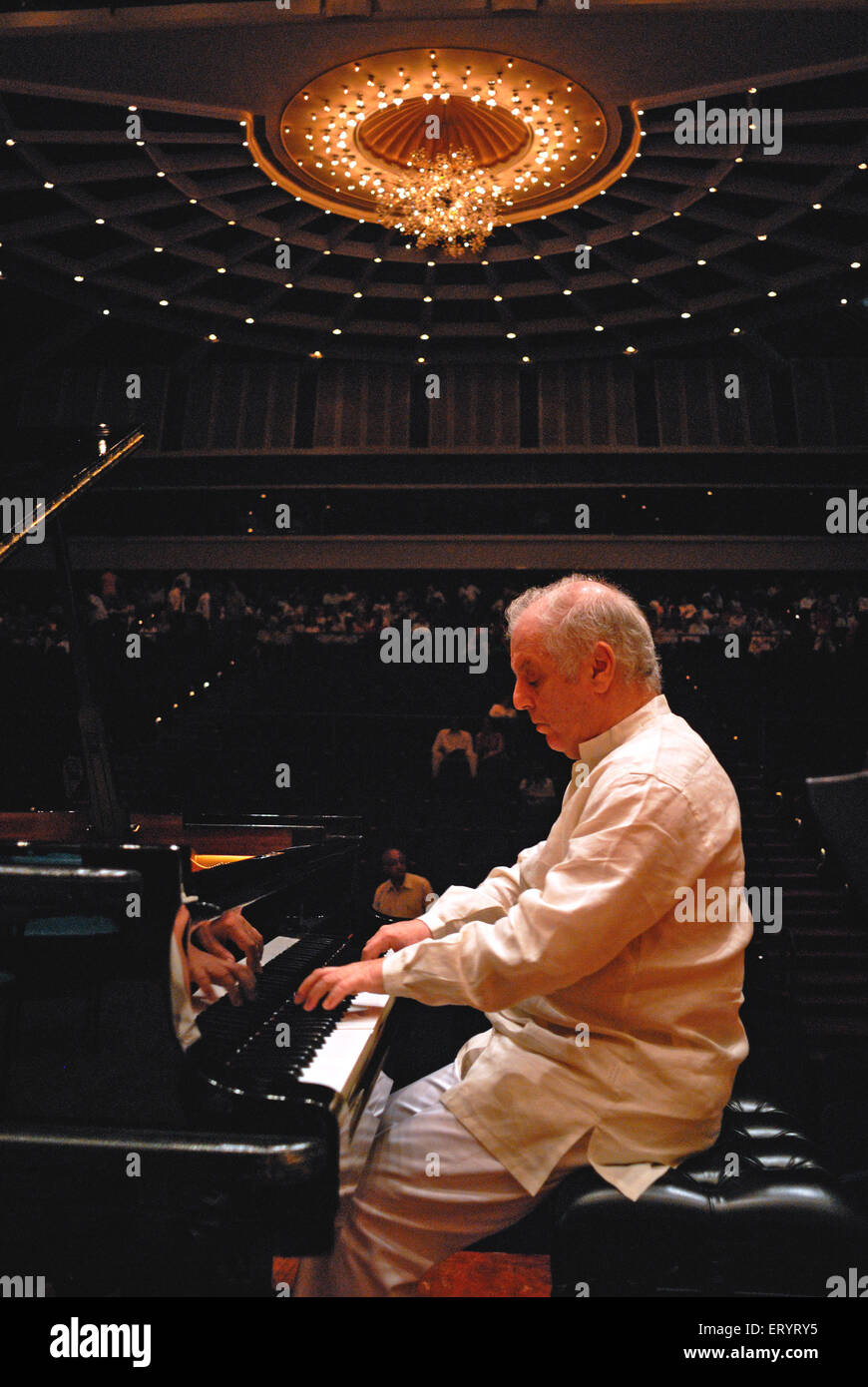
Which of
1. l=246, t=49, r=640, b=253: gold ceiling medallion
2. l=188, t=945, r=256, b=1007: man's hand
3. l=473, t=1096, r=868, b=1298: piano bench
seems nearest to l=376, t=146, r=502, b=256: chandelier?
l=246, t=49, r=640, b=253: gold ceiling medallion

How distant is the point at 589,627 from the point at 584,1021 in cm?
84

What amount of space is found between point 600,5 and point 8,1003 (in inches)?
258

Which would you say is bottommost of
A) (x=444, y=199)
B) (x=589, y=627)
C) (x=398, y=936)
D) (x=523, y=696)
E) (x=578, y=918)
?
(x=398, y=936)

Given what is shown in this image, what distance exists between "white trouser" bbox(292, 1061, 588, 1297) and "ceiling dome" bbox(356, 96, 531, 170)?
24.1ft

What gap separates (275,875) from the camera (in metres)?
2.33

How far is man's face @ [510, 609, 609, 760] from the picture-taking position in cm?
216

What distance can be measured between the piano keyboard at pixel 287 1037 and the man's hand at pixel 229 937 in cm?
7

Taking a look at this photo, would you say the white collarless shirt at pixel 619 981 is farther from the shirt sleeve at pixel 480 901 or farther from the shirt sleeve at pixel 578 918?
the shirt sleeve at pixel 480 901

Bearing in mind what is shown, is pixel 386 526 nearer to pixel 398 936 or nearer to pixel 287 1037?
pixel 398 936

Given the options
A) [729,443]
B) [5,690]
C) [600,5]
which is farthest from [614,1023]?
[729,443]

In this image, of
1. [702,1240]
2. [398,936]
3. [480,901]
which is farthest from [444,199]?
[702,1240]

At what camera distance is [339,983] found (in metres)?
1.84

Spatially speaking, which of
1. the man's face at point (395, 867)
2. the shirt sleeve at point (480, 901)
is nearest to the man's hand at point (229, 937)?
the shirt sleeve at point (480, 901)
